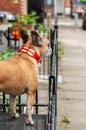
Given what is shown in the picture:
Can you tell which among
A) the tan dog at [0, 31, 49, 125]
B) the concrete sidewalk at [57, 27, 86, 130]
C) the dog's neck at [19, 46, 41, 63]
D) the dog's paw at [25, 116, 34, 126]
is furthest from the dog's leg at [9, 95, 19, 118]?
the concrete sidewalk at [57, 27, 86, 130]

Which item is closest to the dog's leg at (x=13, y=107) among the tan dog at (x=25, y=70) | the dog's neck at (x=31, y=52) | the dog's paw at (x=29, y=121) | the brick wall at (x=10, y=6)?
the tan dog at (x=25, y=70)

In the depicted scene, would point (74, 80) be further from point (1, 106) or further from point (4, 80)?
point (4, 80)

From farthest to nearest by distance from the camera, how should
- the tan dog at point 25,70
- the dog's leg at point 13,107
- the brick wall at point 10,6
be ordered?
1. the brick wall at point 10,6
2. the dog's leg at point 13,107
3. the tan dog at point 25,70

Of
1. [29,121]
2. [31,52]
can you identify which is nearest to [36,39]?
[31,52]

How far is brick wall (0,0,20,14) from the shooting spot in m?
29.8

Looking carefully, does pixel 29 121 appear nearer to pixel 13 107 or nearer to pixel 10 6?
pixel 13 107

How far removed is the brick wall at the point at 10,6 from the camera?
2981 cm

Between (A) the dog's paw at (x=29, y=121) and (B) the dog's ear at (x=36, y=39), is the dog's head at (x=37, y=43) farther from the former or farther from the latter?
(A) the dog's paw at (x=29, y=121)

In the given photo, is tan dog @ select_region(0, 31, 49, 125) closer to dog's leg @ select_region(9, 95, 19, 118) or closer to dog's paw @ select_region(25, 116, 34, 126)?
dog's paw @ select_region(25, 116, 34, 126)

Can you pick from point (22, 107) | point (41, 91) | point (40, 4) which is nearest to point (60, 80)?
point (41, 91)

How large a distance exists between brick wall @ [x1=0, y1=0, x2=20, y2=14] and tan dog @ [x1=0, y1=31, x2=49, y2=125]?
2332cm

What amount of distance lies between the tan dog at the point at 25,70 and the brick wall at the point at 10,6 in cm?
2332

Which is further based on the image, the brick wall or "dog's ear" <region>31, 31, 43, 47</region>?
the brick wall

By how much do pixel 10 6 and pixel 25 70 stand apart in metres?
25.6
